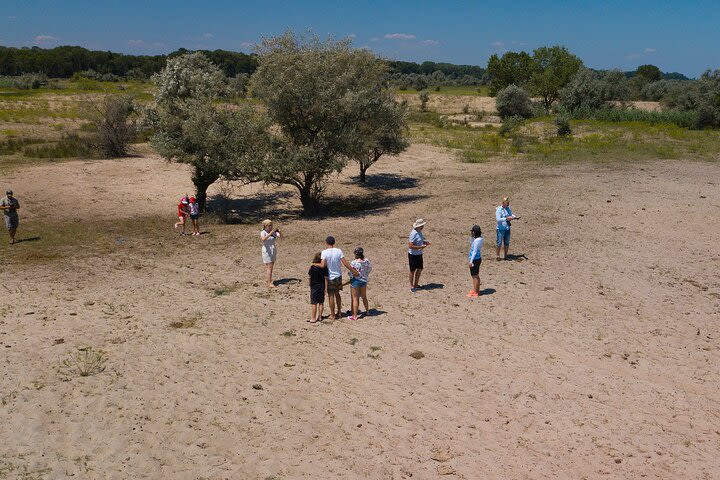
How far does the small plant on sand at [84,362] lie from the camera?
895 cm

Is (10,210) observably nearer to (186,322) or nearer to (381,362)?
(186,322)

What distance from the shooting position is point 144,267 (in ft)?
48.4

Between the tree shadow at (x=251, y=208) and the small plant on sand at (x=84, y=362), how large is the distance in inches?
446

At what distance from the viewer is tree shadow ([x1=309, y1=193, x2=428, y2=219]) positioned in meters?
21.9

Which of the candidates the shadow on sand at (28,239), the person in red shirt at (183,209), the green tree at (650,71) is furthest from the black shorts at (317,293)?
the green tree at (650,71)

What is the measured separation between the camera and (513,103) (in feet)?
188

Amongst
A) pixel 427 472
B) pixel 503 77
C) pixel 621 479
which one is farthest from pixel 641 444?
pixel 503 77

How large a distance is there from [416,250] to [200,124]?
38.2 ft

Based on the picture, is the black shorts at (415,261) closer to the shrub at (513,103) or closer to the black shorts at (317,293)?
the black shorts at (317,293)

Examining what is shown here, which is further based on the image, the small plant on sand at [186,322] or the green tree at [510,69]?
the green tree at [510,69]

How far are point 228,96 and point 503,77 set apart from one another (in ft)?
207

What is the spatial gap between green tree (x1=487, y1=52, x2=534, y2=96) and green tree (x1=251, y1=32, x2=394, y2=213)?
5869 cm

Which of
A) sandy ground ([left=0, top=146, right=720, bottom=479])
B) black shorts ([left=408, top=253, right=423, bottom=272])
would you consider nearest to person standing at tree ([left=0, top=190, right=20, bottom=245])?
sandy ground ([left=0, top=146, right=720, bottom=479])

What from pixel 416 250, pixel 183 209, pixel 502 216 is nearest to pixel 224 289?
pixel 416 250
